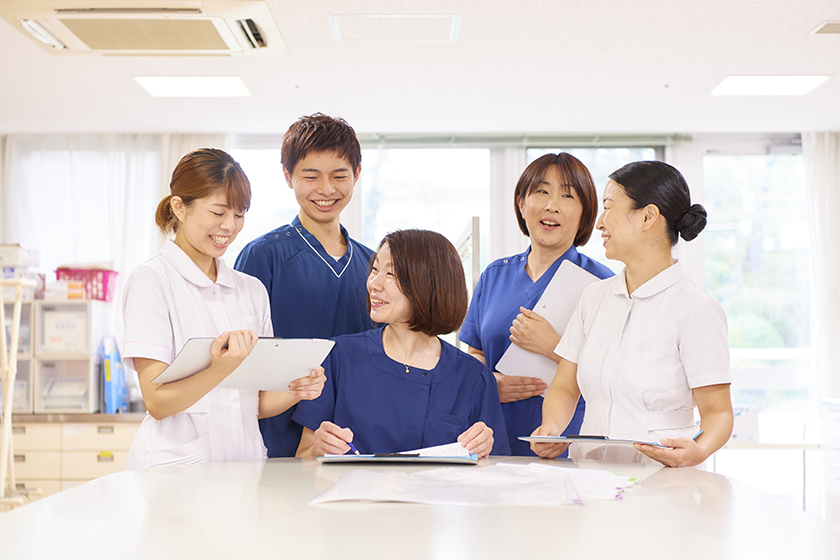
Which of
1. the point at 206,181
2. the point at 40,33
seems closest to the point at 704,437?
the point at 206,181

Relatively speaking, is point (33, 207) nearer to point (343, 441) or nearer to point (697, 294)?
point (343, 441)

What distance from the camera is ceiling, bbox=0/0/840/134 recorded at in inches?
117

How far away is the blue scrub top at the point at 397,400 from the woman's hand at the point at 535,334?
0.24 m

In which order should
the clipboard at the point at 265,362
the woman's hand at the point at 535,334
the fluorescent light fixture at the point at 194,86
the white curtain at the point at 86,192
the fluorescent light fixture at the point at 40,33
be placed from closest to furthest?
the clipboard at the point at 265,362 → the woman's hand at the point at 535,334 → the fluorescent light fixture at the point at 40,33 → the fluorescent light fixture at the point at 194,86 → the white curtain at the point at 86,192

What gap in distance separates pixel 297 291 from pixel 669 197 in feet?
3.10

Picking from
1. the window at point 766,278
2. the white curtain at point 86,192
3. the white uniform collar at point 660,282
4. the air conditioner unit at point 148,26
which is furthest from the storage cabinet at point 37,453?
the window at point 766,278

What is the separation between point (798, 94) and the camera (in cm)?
400

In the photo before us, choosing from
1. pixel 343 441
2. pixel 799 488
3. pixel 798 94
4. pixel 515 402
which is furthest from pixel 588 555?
A: pixel 799 488

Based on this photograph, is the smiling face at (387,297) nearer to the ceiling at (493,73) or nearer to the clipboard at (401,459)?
the clipboard at (401,459)

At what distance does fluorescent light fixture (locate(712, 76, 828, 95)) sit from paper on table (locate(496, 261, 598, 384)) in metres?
2.45

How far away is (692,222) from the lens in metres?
1.53

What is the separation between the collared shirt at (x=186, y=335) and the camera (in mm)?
1385

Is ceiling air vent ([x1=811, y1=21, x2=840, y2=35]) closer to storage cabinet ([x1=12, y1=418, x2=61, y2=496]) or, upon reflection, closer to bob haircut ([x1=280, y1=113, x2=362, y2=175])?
bob haircut ([x1=280, y1=113, x2=362, y2=175])

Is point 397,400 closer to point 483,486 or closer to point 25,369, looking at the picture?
point 483,486
